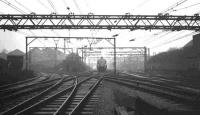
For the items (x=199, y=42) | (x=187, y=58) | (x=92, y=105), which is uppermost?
(x=199, y=42)

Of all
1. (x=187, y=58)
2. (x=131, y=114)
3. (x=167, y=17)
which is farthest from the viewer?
(x=187, y=58)

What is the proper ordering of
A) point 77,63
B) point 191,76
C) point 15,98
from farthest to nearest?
point 77,63, point 191,76, point 15,98

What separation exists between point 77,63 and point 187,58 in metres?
30.9

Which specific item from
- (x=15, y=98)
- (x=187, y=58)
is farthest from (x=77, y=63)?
(x=15, y=98)

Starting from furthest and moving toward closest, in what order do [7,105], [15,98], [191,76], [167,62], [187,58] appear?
[167,62] < [187,58] < [191,76] < [15,98] < [7,105]

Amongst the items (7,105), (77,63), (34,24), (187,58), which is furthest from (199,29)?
(77,63)

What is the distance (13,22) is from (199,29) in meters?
17.6

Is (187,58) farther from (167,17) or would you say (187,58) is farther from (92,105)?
(92,105)

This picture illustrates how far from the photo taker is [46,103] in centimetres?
1071

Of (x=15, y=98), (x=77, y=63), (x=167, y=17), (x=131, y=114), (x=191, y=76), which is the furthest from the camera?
(x=77, y=63)

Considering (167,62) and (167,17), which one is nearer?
(167,17)

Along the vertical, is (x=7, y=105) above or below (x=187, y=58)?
below

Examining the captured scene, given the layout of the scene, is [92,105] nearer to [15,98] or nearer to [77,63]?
[15,98]

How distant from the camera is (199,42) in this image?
101ft
